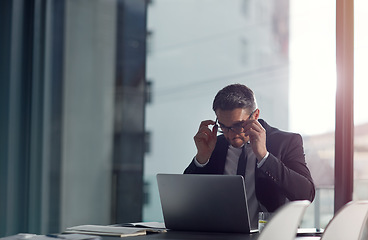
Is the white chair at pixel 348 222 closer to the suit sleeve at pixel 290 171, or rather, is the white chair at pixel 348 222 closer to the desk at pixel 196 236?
the desk at pixel 196 236

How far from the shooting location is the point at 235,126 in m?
3.28

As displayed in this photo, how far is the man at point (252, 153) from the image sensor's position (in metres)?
3.13

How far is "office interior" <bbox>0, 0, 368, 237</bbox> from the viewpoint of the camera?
3.22 meters

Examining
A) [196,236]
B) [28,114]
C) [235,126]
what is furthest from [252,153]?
[28,114]

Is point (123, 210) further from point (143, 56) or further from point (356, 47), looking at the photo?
point (356, 47)

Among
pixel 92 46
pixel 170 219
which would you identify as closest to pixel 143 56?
pixel 92 46

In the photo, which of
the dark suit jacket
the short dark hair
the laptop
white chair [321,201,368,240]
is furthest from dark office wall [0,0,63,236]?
white chair [321,201,368,240]

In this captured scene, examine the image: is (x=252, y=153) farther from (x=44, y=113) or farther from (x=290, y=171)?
(x=44, y=113)

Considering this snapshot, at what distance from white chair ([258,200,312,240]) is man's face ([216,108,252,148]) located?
5.16ft

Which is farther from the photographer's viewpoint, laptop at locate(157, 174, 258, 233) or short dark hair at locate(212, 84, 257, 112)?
short dark hair at locate(212, 84, 257, 112)

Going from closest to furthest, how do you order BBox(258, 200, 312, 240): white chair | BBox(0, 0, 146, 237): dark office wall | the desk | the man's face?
1. BBox(258, 200, 312, 240): white chair
2. the desk
3. the man's face
4. BBox(0, 0, 146, 237): dark office wall

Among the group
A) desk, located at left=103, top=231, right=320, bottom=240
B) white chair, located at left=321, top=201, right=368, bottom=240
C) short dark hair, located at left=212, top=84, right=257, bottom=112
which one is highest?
short dark hair, located at left=212, top=84, right=257, bottom=112

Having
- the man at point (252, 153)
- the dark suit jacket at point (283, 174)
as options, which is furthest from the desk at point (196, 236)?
the dark suit jacket at point (283, 174)

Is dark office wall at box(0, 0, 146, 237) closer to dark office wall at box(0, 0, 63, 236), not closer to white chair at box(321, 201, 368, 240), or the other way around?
dark office wall at box(0, 0, 63, 236)
